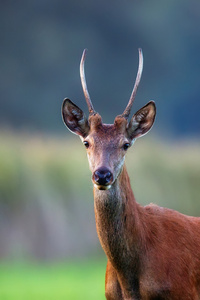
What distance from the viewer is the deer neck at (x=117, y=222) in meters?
7.39

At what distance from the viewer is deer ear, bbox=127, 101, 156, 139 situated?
26.2ft

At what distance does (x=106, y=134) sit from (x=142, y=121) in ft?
2.43

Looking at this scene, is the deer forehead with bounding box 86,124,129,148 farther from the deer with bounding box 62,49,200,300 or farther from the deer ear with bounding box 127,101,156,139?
the deer ear with bounding box 127,101,156,139

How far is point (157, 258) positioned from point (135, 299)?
61 centimetres

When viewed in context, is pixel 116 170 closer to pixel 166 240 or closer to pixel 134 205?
pixel 134 205

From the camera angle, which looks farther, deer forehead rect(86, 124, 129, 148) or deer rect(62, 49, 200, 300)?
deer forehead rect(86, 124, 129, 148)

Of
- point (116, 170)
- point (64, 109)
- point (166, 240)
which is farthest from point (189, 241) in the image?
point (64, 109)

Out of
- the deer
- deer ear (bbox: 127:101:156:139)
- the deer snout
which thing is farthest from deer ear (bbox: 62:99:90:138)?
the deer snout

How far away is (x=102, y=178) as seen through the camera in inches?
269

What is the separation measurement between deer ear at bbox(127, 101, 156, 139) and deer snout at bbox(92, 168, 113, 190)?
1183 mm

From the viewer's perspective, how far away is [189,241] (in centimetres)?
→ 809

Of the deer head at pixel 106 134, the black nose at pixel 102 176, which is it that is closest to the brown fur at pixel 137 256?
the deer head at pixel 106 134

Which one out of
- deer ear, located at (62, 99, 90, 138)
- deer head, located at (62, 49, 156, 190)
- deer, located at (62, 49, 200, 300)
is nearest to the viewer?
deer head, located at (62, 49, 156, 190)

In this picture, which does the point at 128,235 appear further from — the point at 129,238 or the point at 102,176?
the point at 102,176
